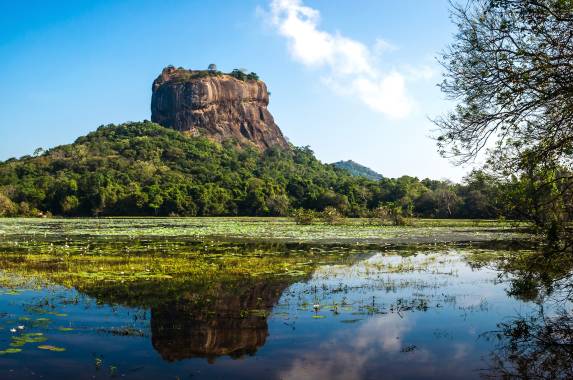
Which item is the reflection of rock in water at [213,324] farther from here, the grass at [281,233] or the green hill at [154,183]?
the green hill at [154,183]

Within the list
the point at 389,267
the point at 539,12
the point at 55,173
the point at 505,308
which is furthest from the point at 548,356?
the point at 55,173

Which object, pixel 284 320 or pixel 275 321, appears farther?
pixel 284 320

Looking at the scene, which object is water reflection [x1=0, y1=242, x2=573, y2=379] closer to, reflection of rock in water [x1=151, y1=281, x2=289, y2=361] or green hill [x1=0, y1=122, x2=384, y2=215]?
reflection of rock in water [x1=151, y1=281, x2=289, y2=361]

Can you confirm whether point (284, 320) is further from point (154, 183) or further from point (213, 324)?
point (154, 183)

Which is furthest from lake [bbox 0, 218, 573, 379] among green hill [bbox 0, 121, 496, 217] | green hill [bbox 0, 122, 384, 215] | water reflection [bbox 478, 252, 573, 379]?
green hill [bbox 0, 122, 384, 215]

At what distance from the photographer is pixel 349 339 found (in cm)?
934

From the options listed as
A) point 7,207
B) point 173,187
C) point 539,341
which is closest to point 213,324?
point 539,341

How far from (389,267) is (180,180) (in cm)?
8746

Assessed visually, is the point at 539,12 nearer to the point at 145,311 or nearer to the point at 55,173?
the point at 145,311

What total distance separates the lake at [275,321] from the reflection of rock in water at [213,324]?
0.04 metres

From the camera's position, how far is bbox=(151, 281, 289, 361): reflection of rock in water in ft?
28.0

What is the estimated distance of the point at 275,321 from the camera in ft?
34.5

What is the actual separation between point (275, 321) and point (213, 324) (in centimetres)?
137

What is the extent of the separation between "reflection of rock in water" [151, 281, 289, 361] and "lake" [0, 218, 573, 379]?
40 millimetres
